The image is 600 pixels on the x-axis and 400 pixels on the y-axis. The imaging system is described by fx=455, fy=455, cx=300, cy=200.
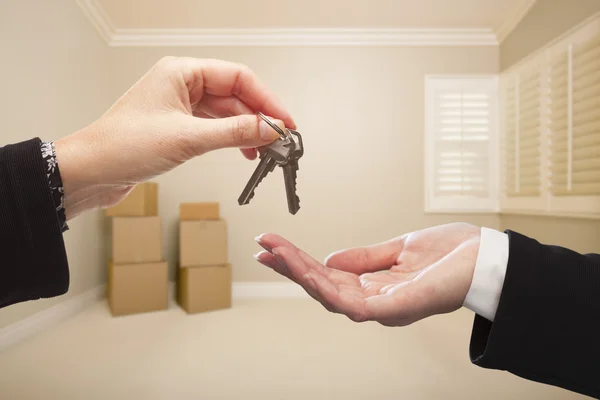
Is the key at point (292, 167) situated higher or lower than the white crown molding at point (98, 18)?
lower

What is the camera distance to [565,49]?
9.91 feet

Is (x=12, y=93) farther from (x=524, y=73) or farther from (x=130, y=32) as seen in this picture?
(x=524, y=73)

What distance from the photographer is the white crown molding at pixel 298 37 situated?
405 cm

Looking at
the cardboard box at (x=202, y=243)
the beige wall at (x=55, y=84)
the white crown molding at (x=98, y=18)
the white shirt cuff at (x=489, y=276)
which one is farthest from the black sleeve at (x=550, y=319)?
the white crown molding at (x=98, y=18)

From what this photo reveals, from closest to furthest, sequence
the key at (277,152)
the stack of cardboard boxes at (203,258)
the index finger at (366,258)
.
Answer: the key at (277,152) < the index finger at (366,258) < the stack of cardboard boxes at (203,258)

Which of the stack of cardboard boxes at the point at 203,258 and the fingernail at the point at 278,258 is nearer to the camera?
the fingernail at the point at 278,258

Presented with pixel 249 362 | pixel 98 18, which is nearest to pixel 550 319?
pixel 249 362

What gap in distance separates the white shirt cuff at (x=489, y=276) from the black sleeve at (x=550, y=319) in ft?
0.27

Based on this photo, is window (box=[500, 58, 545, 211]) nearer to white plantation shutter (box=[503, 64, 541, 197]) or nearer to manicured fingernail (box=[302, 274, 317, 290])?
white plantation shutter (box=[503, 64, 541, 197])

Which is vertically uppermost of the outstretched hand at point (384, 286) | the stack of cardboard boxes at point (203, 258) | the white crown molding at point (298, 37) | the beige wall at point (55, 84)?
the white crown molding at point (298, 37)

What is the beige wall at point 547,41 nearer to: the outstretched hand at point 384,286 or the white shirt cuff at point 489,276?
the outstretched hand at point 384,286

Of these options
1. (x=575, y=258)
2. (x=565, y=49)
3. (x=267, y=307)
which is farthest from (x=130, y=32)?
(x=575, y=258)

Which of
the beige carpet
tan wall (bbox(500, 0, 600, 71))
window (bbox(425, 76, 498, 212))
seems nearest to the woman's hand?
the beige carpet

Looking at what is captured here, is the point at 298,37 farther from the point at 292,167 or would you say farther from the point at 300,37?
the point at 292,167
